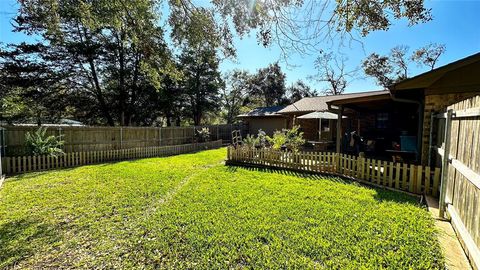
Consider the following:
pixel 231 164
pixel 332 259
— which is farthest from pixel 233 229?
pixel 231 164

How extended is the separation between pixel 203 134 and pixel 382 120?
12551 mm

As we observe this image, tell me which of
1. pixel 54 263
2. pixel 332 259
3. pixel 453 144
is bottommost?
pixel 54 263

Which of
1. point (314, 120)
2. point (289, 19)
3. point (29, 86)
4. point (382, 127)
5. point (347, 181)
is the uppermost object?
point (29, 86)

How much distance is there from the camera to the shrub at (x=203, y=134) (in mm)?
18400

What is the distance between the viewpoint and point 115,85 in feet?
67.6

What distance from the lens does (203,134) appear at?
728 inches

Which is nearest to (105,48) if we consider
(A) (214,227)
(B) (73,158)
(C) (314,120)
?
(B) (73,158)

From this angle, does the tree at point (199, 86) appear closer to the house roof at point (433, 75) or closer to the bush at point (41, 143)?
the bush at point (41, 143)

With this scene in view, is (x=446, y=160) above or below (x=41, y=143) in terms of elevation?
above

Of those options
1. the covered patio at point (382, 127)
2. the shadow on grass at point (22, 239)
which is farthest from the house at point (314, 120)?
the shadow on grass at point (22, 239)

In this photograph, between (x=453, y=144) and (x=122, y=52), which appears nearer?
(x=453, y=144)

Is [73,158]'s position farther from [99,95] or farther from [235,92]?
[235,92]

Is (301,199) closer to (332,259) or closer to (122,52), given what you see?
(332,259)

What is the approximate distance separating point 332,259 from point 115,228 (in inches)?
138
